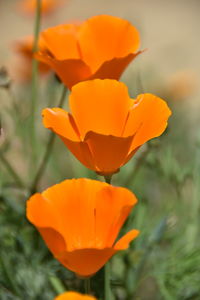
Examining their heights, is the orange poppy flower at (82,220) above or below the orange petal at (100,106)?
below

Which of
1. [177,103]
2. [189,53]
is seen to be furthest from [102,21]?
[189,53]

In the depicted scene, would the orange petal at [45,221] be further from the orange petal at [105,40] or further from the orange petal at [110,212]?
the orange petal at [105,40]

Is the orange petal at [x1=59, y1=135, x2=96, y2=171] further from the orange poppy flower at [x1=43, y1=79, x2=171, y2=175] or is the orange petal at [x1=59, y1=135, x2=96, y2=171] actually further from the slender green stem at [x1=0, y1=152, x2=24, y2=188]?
the slender green stem at [x1=0, y1=152, x2=24, y2=188]

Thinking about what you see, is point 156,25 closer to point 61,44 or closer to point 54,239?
point 61,44

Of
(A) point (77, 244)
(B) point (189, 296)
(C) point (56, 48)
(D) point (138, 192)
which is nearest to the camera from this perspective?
(A) point (77, 244)

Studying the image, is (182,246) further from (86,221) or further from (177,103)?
(177,103)

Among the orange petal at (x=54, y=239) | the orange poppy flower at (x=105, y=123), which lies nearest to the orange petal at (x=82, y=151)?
the orange poppy flower at (x=105, y=123)

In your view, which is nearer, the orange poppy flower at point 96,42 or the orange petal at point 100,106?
the orange petal at point 100,106

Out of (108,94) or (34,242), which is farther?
(34,242)
